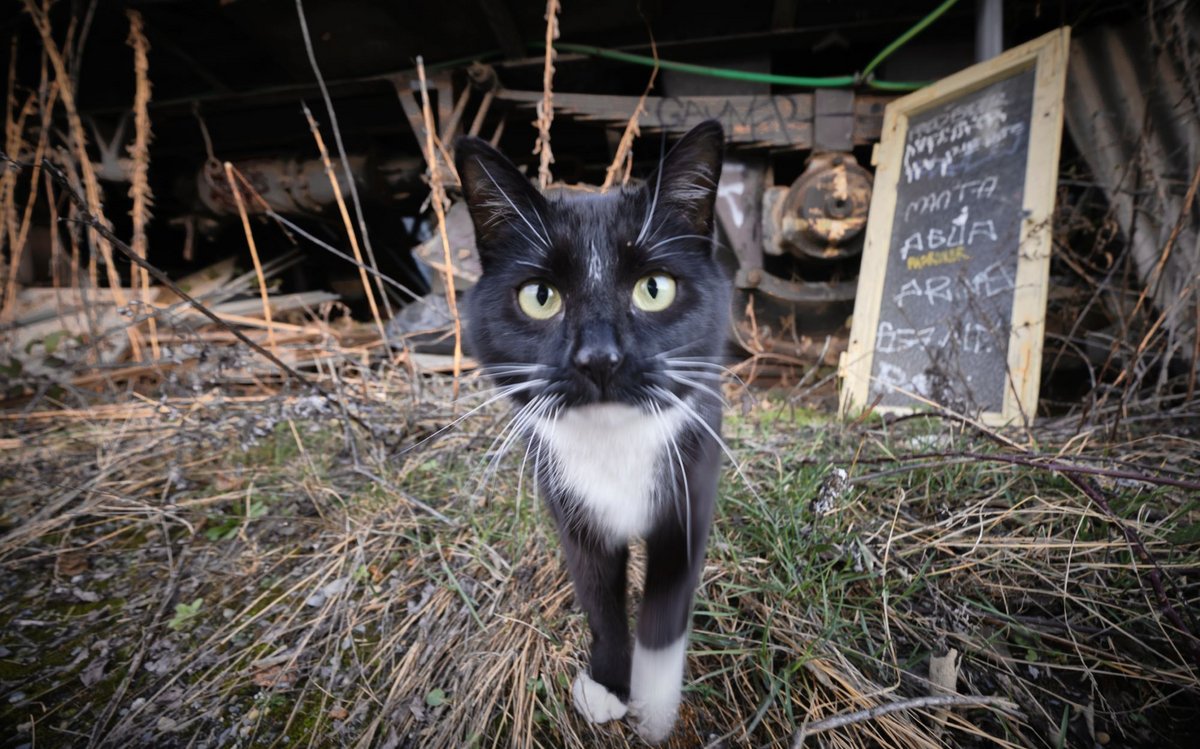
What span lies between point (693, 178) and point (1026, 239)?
6.91 ft

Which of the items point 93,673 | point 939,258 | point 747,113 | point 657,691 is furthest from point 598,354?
point 747,113

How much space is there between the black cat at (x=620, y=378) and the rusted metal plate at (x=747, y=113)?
7.82 feet

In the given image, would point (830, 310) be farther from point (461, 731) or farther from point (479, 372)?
point (461, 731)

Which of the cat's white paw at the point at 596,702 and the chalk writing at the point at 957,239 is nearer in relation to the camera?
the cat's white paw at the point at 596,702

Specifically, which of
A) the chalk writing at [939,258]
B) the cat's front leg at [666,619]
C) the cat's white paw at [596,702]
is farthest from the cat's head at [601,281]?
the chalk writing at [939,258]

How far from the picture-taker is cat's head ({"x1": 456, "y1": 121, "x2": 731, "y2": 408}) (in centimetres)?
89

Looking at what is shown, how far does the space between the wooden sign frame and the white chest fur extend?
1.26m

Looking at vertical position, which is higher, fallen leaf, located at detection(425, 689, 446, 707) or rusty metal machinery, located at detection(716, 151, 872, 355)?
rusty metal machinery, located at detection(716, 151, 872, 355)

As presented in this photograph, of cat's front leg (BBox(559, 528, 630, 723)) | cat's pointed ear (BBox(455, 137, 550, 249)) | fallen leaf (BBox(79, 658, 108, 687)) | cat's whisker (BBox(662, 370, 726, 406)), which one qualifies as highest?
cat's pointed ear (BBox(455, 137, 550, 249))

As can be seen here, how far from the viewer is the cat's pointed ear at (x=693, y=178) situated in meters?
1.02

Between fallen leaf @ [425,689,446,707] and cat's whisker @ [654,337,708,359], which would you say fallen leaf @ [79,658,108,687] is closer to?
fallen leaf @ [425,689,446,707]

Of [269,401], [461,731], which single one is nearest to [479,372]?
[461,731]

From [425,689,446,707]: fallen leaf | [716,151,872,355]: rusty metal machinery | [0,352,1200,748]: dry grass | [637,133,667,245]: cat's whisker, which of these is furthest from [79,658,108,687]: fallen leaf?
[716,151,872,355]: rusty metal machinery

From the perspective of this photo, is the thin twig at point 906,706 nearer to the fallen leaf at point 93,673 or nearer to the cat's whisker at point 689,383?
the cat's whisker at point 689,383
